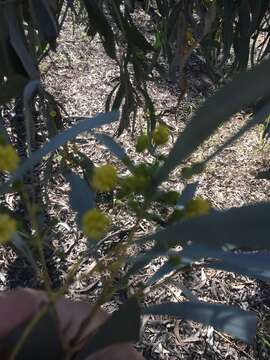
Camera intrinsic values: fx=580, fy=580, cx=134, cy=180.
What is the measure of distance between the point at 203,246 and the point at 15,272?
1116mm

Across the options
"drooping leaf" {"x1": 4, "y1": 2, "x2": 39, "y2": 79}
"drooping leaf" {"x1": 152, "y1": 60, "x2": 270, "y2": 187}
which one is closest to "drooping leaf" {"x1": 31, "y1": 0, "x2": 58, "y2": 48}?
"drooping leaf" {"x1": 4, "y1": 2, "x2": 39, "y2": 79}

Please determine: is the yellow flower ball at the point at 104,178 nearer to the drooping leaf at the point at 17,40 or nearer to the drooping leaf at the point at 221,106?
the drooping leaf at the point at 221,106

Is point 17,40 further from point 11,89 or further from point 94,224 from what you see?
point 94,224

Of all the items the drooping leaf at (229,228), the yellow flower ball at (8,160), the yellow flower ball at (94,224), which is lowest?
the yellow flower ball at (94,224)

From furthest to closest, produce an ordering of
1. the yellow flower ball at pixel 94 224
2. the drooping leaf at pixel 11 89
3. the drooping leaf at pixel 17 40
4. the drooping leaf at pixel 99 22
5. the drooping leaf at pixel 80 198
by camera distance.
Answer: the drooping leaf at pixel 99 22 → the drooping leaf at pixel 17 40 → the drooping leaf at pixel 11 89 → the drooping leaf at pixel 80 198 → the yellow flower ball at pixel 94 224

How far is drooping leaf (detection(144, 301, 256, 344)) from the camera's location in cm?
43

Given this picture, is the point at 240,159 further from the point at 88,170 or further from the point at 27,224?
the point at 88,170

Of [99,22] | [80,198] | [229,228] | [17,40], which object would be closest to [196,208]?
[229,228]

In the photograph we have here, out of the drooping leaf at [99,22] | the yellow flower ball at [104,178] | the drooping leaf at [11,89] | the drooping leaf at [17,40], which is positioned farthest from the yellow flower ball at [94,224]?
the drooping leaf at [99,22]

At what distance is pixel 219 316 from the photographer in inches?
16.8

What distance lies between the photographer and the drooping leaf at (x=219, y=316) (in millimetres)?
432

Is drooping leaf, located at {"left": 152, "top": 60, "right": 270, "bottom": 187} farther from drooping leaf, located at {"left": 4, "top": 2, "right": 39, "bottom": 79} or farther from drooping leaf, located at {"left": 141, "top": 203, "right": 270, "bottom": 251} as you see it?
drooping leaf, located at {"left": 4, "top": 2, "right": 39, "bottom": 79}

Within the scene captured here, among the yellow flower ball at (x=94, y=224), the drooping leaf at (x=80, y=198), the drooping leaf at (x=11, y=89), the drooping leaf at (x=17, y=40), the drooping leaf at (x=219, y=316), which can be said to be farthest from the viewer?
the drooping leaf at (x=17, y=40)

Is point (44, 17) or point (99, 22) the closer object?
point (44, 17)
